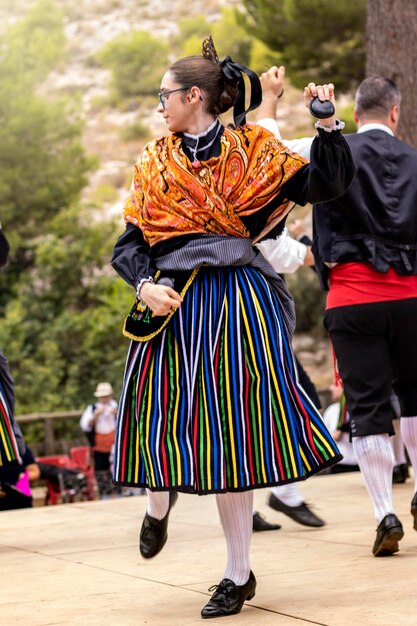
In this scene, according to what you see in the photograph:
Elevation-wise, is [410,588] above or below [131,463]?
below

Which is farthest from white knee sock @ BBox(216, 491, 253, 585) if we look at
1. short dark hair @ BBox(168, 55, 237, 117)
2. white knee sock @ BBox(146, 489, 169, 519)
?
short dark hair @ BBox(168, 55, 237, 117)

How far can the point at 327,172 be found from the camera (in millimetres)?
3002

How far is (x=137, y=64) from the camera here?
56344mm

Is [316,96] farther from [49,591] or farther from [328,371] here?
[328,371]

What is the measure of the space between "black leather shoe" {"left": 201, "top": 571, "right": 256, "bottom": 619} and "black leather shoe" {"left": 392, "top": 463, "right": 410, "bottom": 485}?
3459 mm

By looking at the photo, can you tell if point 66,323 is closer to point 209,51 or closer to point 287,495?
point 287,495

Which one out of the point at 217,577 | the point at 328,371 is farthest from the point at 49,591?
the point at 328,371

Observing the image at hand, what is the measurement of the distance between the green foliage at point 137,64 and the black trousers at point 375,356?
2066 inches

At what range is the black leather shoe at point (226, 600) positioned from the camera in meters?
3.02

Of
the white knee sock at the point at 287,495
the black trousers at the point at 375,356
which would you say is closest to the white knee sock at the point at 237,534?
the black trousers at the point at 375,356

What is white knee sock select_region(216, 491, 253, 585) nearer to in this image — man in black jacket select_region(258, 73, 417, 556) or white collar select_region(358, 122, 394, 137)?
man in black jacket select_region(258, 73, 417, 556)

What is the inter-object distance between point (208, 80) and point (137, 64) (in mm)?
54636

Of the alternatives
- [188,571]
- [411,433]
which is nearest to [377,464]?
[411,433]

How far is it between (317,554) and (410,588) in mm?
917
